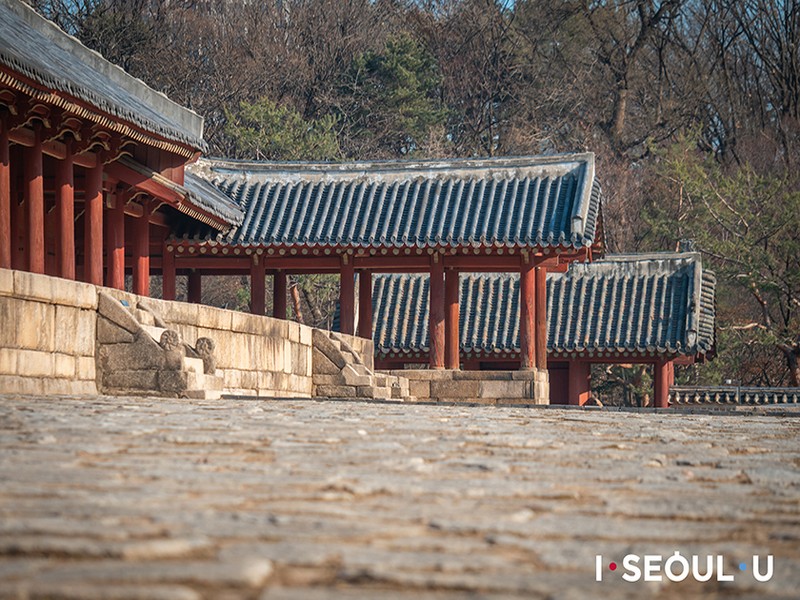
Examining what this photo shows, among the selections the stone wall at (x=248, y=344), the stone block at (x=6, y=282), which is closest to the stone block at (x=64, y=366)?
the stone block at (x=6, y=282)

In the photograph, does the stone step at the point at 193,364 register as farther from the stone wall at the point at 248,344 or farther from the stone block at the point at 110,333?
the stone wall at the point at 248,344

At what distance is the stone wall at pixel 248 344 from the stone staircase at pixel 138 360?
580 mm

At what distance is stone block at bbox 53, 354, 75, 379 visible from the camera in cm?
1020

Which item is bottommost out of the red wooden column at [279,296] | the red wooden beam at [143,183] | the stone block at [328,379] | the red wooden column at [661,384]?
the red wooden column at [661,384]

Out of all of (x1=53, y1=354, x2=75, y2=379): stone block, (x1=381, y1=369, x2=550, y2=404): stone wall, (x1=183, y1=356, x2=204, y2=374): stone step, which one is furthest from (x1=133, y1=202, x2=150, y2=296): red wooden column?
(x1=53, y1=354, x2=75, y2=379): stone block

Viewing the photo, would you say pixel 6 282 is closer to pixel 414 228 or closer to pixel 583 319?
pixel 414 228

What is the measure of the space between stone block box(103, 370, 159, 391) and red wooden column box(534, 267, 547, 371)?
1188 centimetres

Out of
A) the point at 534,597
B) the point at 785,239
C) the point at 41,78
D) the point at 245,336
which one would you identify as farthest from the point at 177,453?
the point at 785,239

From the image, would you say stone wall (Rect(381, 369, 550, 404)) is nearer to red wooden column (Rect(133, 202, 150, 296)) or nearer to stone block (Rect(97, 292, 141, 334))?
red wooden column (Rect(133, 202, 150, 296))

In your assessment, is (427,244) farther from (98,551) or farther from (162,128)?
(98,551)

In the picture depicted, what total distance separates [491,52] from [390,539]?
41.8 meters

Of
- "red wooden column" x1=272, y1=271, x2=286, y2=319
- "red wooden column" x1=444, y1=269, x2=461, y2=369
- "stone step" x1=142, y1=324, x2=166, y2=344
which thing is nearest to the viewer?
"stone step" x1=142, y1=324, x2=166, y2=344

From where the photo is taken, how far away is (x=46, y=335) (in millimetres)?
10031

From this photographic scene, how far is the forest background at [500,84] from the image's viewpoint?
37094mm
